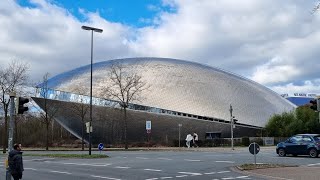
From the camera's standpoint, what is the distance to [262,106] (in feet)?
250

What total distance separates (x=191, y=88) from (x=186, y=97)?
101 inches

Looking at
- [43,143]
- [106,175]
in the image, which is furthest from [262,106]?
[106,175]

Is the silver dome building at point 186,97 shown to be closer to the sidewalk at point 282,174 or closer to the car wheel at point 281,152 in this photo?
the car wheel at point 281,152

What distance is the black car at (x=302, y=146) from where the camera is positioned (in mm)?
30328

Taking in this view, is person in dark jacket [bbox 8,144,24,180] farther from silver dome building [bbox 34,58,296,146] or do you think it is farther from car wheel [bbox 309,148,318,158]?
silver dome building [bbox 34,58,296,146]

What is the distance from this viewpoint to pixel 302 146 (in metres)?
31.0

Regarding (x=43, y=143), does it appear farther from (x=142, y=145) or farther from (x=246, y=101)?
(x=246, y=101)

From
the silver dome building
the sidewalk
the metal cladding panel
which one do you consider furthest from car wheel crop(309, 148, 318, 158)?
the metal cladding panel

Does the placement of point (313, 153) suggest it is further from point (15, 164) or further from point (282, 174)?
point (15, 164)

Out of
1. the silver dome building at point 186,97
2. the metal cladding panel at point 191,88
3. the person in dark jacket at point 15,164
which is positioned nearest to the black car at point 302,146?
the person in dark jacket at point 15,164

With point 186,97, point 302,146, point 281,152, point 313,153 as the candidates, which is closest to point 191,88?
point 186,97

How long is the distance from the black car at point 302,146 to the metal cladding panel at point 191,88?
37.0 meters

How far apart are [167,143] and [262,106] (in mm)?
21406

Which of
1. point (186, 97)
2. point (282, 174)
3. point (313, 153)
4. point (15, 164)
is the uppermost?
point (186, 97)
